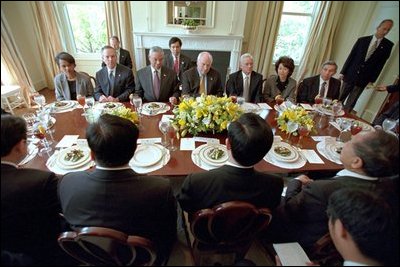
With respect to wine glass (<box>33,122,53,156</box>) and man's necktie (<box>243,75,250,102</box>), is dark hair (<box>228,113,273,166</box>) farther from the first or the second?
man's necktie (<box>243,75,250,102</box>)

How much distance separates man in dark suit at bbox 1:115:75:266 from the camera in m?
0.78

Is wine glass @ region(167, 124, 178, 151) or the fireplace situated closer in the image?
wine glass @ region(167, 124, 178, 151)

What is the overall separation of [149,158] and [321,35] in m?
1.47

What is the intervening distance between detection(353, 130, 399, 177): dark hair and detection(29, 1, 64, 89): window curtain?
150 centimetres

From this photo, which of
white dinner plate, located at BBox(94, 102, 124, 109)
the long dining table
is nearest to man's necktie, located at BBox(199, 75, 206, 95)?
the long dining table

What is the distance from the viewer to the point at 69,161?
47.4 inches

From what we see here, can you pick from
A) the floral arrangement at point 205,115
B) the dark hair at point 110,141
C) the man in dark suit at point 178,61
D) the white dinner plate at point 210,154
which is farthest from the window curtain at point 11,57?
the man in dark suit at point 178,61

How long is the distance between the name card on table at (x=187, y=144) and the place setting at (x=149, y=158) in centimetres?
13

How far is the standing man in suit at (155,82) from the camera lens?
2454 millimetres

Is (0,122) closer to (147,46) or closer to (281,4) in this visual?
(281,4)

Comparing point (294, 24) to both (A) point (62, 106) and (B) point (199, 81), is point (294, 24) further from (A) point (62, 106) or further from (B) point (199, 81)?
(A) point (62, 106)

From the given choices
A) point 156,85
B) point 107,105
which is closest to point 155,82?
point 156,85

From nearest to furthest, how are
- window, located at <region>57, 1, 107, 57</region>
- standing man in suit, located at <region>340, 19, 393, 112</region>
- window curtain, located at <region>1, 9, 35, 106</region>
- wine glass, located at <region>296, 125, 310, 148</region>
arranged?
window curtain, located at <region>1, 9, 35, 106</region>, window, located at <region>57, 1, 107, 57</region>, wine glass, located at <region>296, 125, 310, 148</region>, standing man in suit, located at <region>340, 19, 393, 112</region>

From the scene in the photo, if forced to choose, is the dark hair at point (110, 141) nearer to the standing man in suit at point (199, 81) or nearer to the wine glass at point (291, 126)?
the wine glass at point (291, 126)
